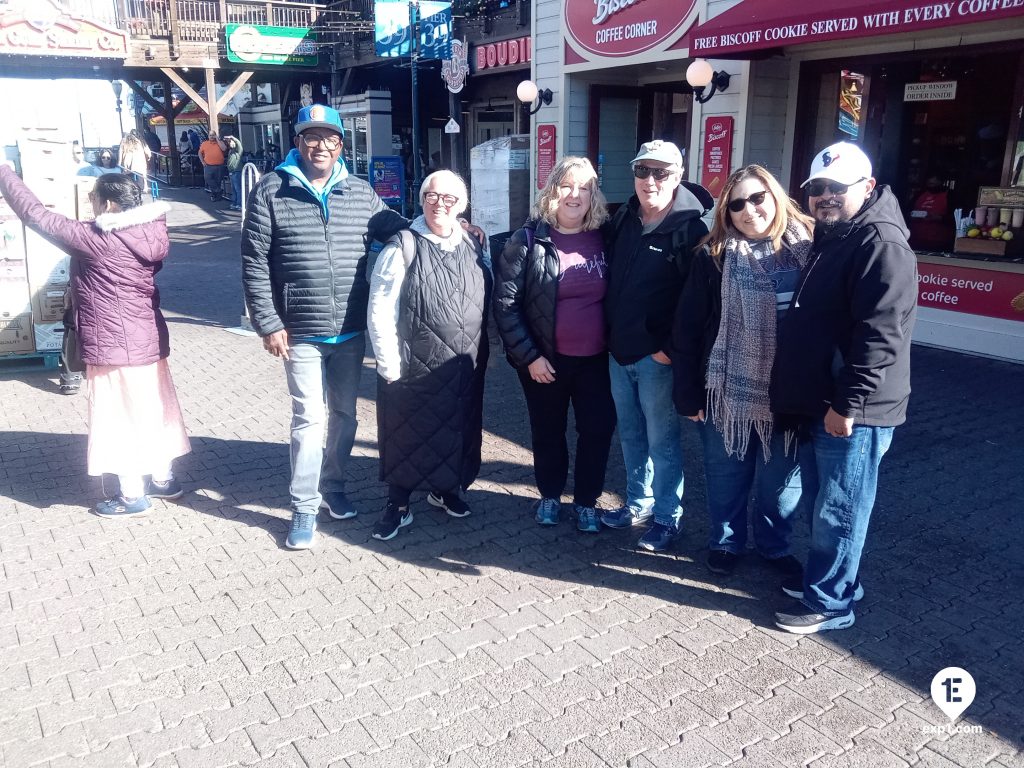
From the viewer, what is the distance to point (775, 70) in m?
8.38

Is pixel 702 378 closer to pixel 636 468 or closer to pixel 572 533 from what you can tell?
pixel 636 468

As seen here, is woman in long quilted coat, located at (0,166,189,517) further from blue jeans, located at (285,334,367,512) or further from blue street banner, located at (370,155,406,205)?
blue street banner, located at (370,155,406,205)

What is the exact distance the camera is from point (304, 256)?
3865 millimetres

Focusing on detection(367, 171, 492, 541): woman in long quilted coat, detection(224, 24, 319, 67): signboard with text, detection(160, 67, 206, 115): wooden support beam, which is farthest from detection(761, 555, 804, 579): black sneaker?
detection(224, 24, 319, 67): signboard with text

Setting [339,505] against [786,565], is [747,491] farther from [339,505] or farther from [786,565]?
[339,505]

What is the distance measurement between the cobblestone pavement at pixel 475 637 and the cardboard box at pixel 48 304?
87.9 inches

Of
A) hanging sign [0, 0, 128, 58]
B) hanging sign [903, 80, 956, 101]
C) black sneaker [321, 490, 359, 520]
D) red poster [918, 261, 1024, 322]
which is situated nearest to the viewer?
black sneaker [321, 490, 359, 520]

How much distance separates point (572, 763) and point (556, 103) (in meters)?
9.68

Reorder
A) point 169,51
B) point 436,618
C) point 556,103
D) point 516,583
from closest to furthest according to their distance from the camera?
point 436,618 → point 516,583 → point 556,103 → point 169,51

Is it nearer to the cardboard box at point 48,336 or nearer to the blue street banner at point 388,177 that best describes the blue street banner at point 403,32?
the blue street banner at point 388,177

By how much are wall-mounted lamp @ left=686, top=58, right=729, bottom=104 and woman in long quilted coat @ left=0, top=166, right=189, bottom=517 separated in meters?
5.85


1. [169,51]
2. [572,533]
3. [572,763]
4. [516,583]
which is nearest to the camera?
[572,763]

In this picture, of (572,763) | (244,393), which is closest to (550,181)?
(572,763)

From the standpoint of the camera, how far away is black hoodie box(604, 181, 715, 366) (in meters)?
3.55
